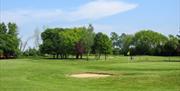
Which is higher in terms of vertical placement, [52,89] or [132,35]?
[132,35]

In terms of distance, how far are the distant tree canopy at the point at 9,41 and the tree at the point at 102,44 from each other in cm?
2474

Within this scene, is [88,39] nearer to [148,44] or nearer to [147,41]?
[148,44]

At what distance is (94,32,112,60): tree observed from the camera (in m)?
120

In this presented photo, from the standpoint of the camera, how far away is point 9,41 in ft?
426

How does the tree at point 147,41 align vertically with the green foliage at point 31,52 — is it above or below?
above

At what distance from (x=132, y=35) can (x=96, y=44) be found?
227 ft

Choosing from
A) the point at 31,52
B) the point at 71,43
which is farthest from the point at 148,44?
the point at 71,43

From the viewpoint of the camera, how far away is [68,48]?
121625 mm

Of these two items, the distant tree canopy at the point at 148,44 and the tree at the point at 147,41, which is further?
the tree at the point at 147,41

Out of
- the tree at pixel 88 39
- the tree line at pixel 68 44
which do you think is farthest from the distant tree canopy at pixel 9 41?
the tree at pixel 88 39

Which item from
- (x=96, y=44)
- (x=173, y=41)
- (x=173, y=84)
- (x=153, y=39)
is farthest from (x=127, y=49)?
(x=173, y=84)

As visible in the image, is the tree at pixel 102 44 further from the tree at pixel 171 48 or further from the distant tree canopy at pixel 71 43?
the tree at pixel 171 48

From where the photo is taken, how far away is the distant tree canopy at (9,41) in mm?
127250

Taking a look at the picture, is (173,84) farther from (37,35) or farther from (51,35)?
(37,35)
